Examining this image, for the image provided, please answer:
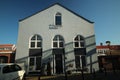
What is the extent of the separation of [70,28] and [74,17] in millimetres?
2158

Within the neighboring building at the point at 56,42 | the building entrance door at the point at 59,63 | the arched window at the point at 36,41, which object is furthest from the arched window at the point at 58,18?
the building entrance door at the point at 59,63

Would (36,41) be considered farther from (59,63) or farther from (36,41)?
(59,63)

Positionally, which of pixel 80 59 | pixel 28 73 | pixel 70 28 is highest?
pixel 70 28

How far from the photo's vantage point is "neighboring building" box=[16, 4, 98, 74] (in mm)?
18953

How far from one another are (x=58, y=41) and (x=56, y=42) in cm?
36

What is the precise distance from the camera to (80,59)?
62.9ft

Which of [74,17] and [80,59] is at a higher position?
[74,17]

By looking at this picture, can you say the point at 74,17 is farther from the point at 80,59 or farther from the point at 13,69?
the point at 13,69

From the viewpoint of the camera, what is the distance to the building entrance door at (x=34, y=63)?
18797 mm

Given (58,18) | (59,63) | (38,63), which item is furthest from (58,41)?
(38,63)

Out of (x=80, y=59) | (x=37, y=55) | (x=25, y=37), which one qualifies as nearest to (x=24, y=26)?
(x=25, y=37)

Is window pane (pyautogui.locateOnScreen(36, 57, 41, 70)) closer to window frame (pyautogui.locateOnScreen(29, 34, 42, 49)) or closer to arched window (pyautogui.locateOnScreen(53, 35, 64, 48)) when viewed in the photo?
window frame (pyautogui.locateOnScreen(29, 34, 42, 49))

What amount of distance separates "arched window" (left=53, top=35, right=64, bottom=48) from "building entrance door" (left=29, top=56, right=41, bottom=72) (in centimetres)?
332

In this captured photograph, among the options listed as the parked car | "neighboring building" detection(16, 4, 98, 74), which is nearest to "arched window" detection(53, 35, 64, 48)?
"neighboring building" detection(16, 4, 98, 74)
